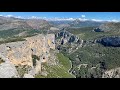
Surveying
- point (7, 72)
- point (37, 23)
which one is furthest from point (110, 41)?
point (7, 72)

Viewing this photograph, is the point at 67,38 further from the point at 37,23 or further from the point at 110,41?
the point at 37,23

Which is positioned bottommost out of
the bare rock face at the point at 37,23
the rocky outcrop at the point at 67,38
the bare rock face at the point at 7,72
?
the bare rock face at the point at 37,23

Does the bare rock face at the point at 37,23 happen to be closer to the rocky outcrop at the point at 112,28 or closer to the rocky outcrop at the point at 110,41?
the rocky outcrop at the point at 112,28

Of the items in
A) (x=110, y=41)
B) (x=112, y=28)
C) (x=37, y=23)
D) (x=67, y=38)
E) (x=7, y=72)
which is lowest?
(x=37, y=23)

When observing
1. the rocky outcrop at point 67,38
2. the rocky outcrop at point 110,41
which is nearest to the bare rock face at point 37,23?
the rocky outcrop at point 67,38

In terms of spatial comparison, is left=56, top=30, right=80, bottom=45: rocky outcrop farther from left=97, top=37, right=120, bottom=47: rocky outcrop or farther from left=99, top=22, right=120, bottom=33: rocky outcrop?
left=99, top=22, right=120, bottom=33: rocky outcrop

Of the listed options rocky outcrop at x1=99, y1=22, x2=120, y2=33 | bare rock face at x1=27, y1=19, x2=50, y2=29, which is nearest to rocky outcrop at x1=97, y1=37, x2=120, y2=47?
rocky outcrop at x1=99, y1=22, x2=120, y2=33

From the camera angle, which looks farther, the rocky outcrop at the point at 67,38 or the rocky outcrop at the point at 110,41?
the rocky outcrop at the point at 67,38

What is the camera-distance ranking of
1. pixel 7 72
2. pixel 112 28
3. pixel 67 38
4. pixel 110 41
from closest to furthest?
pixel 7 72
pixel 110 41
pixel 67 38
pixel 112 28
